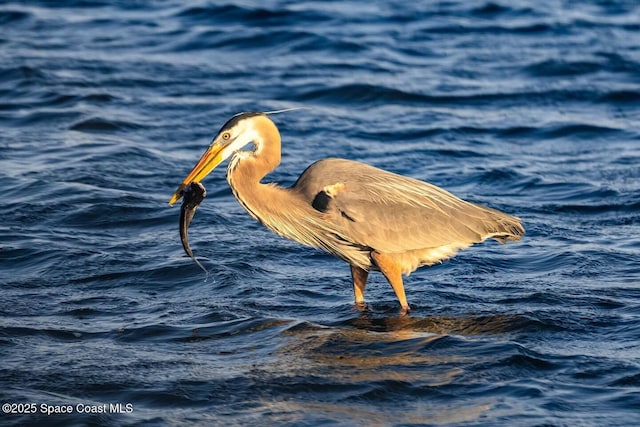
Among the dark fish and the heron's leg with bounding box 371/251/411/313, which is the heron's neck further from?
the heron's leg with bounding box 371/251/411/313

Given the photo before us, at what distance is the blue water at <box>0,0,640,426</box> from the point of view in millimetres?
6094

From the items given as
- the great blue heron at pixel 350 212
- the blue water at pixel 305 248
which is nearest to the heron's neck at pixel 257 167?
the great blue heron at pixel 350 212

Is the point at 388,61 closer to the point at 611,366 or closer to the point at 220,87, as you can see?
the point at 220,87

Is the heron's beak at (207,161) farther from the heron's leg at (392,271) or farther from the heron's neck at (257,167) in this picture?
the heron's leg at (392,271)

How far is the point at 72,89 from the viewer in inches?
534

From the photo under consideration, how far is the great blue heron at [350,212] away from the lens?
24.7 ft

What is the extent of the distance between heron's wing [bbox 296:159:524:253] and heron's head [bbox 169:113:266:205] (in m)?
0.57

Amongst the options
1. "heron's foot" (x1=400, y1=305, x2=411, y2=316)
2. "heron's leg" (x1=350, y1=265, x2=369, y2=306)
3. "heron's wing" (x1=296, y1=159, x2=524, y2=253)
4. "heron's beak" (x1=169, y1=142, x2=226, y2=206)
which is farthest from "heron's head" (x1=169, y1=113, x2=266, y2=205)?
"heron's foot" (x1=400, y1=305, x2=411, y2=316)

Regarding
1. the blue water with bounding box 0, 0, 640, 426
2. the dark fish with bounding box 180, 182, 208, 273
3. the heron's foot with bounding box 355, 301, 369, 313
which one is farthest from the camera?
the heron's foot with bounding box 355, 301, 369, 313

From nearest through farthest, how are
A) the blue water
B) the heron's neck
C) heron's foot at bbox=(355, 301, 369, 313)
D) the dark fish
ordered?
the blue water
the dark fish
the heron's neck
heron's foot at bbox=(355, 301, 369, 313)

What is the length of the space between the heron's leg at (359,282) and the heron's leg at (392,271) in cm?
20

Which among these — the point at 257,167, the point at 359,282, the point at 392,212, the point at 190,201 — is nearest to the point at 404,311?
the point at 359,282

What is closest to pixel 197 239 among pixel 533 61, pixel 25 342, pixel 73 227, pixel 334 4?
pixel 73 227

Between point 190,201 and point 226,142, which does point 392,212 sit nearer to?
point 226,142
